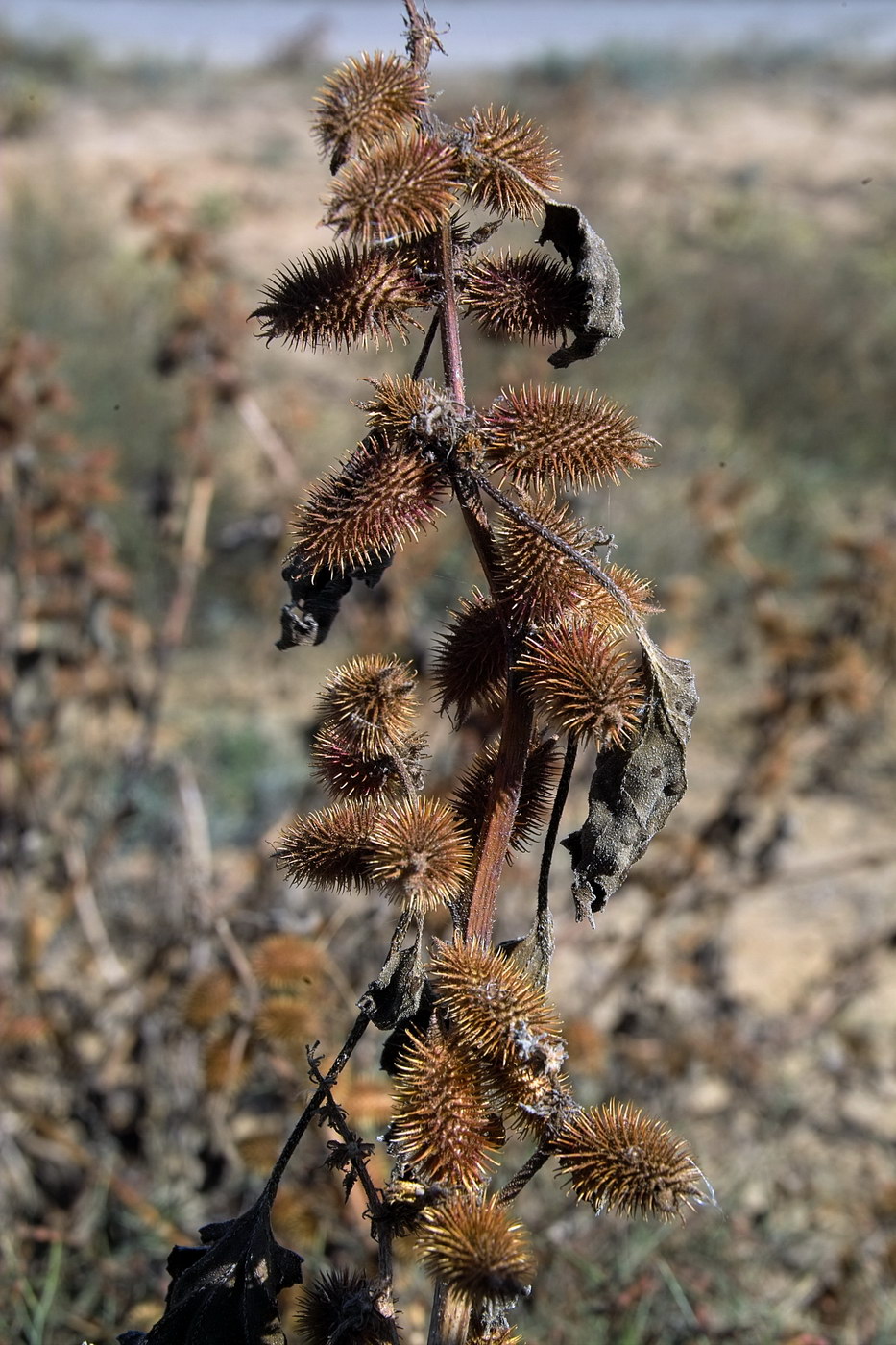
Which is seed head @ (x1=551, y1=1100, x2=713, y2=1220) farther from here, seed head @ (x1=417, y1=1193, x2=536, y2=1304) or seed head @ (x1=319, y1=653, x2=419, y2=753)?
seed head @ (x1=319, y1=653, x2=419, y2=753)

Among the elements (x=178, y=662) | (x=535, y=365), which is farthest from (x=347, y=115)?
(x=178, y=662)

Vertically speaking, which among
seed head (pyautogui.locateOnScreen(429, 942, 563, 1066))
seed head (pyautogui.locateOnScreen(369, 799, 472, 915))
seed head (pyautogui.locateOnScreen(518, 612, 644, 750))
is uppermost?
seed head (pyautogui.locateOnScreen(518, 612, 644, 750))

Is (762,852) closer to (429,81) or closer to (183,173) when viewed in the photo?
(429,81)

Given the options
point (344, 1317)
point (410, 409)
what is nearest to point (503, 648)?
point (410, 409)

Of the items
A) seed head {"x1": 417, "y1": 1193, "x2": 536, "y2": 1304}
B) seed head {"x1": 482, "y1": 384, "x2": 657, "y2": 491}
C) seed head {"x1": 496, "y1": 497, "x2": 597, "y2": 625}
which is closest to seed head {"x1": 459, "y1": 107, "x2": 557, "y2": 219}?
seed head {"x1": 482, "y1": 384, "x2": 657, "y2": 491}

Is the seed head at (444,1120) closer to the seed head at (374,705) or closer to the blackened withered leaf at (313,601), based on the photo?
the seed head at (374,705)

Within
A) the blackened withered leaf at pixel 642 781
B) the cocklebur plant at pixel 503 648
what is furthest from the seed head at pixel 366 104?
the blackened withered leaf at pixel 642 781
